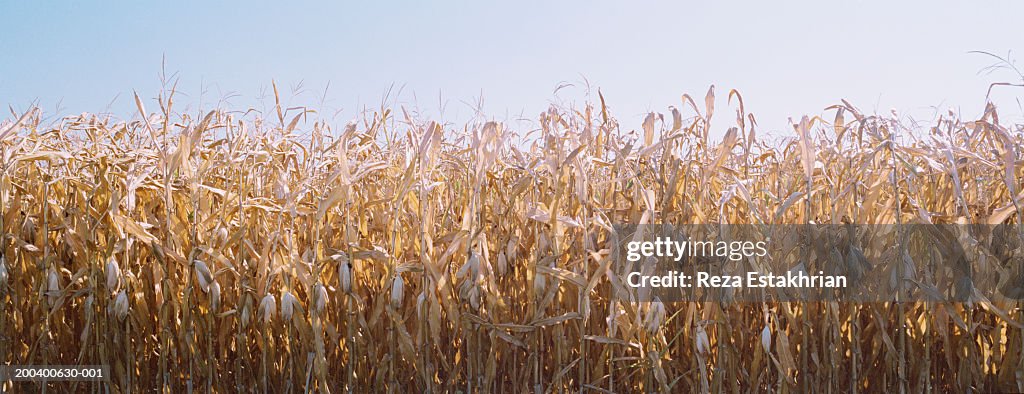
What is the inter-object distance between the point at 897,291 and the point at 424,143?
130 cm

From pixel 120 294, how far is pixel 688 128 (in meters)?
1.67

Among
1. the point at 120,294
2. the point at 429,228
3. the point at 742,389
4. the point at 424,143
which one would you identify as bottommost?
the point at 742,389

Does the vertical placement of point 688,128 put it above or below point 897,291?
above

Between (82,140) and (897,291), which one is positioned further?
(82,140)

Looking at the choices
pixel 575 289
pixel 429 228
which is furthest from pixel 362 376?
pixel 575 289

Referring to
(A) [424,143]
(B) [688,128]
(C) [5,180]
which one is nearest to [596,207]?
(B) [688,128]

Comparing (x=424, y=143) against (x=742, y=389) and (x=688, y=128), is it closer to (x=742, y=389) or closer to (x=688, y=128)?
(x=688, y=128)

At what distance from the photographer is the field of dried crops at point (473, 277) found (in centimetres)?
194

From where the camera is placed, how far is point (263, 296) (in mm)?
2062

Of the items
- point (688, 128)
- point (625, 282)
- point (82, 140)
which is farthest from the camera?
point (82, 140)

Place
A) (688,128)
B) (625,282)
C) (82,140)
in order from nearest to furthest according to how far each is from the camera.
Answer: (625,282) → (688,128) → (82,140)

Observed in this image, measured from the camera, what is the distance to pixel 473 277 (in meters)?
1.91

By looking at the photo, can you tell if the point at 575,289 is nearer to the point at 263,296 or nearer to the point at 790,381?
the point at 790,381

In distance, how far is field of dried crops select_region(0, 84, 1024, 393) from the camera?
6.38 feet
